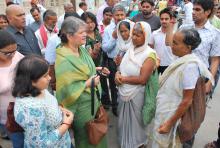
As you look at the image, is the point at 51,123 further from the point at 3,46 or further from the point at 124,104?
the point at 124,104

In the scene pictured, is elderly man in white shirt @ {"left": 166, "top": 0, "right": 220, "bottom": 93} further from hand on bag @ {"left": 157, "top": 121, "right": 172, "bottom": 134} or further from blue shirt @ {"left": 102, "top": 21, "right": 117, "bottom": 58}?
blue shirt @ {"left": 102, "top": 21, "right": 117, "bottom": 58}

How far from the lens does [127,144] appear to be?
3.04m

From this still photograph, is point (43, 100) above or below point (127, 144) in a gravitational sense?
above

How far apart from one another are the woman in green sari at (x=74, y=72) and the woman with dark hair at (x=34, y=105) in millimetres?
470

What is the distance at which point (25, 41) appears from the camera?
340cm

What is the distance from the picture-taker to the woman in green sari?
7.34 ft

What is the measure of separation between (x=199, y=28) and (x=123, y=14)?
1.28m

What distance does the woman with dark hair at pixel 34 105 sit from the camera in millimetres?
1623

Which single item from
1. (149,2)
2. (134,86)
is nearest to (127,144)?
(134,86)

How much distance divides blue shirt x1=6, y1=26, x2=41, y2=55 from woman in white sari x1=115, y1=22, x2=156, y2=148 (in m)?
1.26

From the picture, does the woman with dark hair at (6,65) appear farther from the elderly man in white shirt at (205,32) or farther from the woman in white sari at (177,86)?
the elderly man in white shirt at (205,32)

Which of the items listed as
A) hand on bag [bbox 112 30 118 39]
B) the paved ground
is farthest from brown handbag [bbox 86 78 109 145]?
hand on bag [bbox 112 30 118 39]

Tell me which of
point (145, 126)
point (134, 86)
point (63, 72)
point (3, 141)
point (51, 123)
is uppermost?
point (63, 72)

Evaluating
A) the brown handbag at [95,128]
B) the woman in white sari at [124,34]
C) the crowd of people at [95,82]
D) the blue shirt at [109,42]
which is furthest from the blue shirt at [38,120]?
the blue shirt at [109,42]
